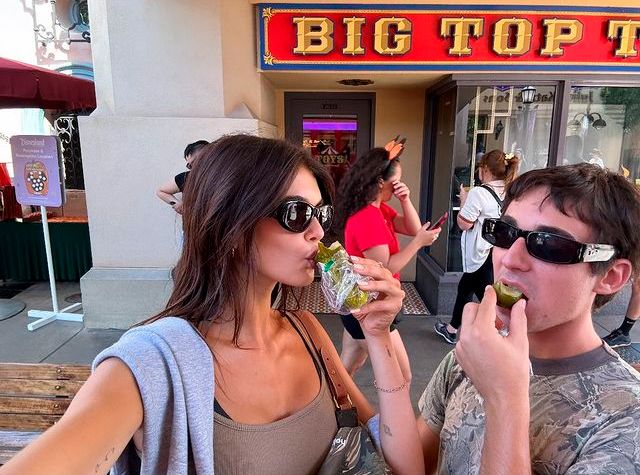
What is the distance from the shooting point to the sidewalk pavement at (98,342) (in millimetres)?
4235

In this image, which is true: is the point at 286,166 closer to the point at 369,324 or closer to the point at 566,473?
the point at 369,324

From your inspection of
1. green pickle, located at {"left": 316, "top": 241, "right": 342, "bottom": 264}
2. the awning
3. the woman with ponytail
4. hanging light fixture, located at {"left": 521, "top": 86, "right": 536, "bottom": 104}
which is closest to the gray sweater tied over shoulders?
green pickle, located at {"left": 316, "top": 241, "right": 342, "bottom": 264}

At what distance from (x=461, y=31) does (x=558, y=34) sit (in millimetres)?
1130

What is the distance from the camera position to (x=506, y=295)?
1.19 meters

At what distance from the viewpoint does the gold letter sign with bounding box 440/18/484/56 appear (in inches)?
198

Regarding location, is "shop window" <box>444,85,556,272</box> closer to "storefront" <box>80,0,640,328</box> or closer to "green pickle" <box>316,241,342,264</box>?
"storefront" <box>80,0,640,328</box>

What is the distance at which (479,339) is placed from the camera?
1.07 meters


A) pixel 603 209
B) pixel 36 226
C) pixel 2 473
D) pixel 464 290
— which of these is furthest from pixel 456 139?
pixel 36 226

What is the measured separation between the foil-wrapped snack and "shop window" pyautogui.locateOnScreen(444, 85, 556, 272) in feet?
15.0

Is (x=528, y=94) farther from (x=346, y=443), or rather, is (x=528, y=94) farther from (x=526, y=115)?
(x=346, y=443)

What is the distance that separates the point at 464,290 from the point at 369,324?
364cm

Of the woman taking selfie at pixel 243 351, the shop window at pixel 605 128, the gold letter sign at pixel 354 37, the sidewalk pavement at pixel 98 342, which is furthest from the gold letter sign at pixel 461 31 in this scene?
the woman taking selfie at pixel 243 351

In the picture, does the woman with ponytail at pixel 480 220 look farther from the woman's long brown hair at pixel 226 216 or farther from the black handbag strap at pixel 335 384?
the woman's long brown hair at pixel 226 216

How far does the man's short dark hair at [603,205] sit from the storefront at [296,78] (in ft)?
12.8
